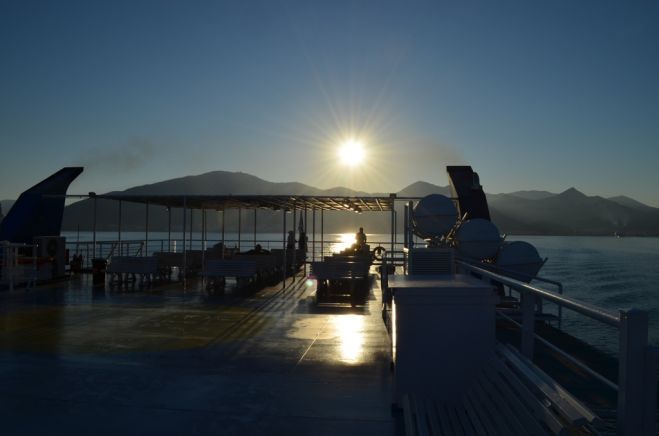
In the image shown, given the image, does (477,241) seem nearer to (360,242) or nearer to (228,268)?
(228,268)

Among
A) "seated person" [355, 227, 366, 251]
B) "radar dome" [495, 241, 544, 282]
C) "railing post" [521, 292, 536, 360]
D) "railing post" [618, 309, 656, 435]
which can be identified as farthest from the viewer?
"seated person" [355, 227, 366, 251]

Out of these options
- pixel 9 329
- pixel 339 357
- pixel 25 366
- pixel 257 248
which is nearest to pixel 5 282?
pixel 9 329

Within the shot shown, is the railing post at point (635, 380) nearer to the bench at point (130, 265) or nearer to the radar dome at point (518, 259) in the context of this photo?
the radar dome at point (518, 259)

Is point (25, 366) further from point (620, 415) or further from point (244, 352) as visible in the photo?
point (620, 415)

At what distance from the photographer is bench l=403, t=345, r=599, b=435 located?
8.77ft

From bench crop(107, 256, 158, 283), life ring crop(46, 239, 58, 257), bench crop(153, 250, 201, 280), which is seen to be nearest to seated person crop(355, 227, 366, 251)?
bench crop(153, 250, 201, 280)

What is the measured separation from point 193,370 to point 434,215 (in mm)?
7770

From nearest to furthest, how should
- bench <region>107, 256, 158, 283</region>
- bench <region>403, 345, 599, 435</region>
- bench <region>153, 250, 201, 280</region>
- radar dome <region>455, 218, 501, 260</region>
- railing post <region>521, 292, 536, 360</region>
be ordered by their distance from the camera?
bench <region>403, 345, 599, 435</region> < railing post <region>521, 292, 536, 360</region> < radar dome <region>455, 218, 501, 260</region> < bench <region>107, 256, 158, 283</region> < bench <region>153, 250, 201, 280</region>

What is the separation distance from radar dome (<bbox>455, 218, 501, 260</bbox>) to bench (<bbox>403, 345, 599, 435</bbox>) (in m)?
8.75

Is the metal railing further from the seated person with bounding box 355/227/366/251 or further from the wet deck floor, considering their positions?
the seated person with bounding box 355/227/366/251

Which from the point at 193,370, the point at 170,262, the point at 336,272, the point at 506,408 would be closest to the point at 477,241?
the point at 336,272

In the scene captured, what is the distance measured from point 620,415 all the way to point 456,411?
79.1 inches

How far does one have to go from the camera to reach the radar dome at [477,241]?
12.8 m

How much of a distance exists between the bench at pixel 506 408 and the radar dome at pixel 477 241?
28.7 feet
